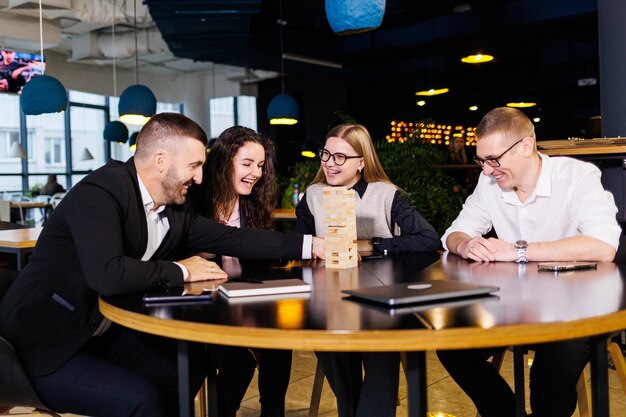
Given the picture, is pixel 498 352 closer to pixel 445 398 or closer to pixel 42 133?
pixel 445 398

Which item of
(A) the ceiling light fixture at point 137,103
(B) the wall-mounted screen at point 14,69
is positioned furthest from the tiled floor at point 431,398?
(B) the wall-mounted screen at point 14,69

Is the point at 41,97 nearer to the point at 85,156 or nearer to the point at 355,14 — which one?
the point at 355,14

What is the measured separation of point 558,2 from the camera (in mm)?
9461

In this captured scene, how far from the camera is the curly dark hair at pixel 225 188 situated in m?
3.08

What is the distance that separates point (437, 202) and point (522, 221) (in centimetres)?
339

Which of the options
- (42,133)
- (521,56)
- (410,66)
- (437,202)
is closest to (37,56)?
(42,133)

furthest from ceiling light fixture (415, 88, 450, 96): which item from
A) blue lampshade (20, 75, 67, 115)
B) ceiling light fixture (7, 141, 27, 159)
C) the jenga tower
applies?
the jenga tower

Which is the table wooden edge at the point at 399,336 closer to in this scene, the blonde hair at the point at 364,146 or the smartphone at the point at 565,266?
the smartphone at the point at 565,266

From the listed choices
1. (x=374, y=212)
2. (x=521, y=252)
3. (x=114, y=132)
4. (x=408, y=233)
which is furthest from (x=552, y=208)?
(x=114, y=132)

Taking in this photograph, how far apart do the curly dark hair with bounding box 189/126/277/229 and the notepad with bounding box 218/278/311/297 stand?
1237mm

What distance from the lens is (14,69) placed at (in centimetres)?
1334

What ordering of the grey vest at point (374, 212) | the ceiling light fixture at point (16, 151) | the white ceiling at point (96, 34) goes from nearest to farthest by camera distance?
the grey vest at point (374, 212) < the white ceiling at point (96, 34) < the ceiling light fixture at point (16, 151)

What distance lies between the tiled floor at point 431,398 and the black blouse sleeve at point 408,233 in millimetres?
947

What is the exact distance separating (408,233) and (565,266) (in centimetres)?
100
